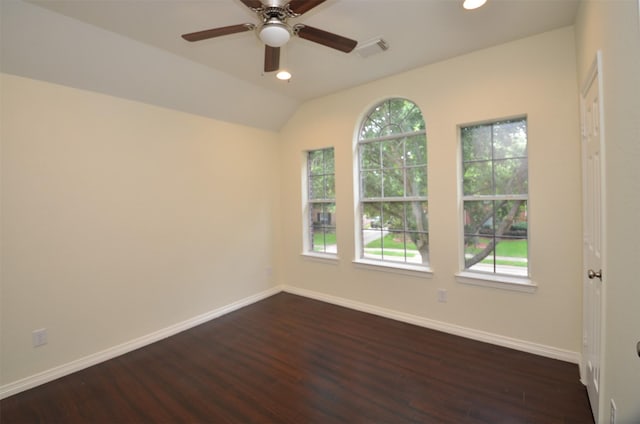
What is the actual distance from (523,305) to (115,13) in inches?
159

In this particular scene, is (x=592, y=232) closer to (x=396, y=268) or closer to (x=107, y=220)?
(x=396, y=268)

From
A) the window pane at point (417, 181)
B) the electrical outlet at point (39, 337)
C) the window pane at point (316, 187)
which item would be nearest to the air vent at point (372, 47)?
the window pane at point (417, 181)

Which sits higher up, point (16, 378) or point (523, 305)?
point (523, 305)

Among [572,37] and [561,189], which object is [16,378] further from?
[572,37]

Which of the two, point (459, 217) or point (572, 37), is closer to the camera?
point (572, 37)

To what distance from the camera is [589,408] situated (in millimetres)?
1814

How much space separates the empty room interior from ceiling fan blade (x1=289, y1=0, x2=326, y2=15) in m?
0.01

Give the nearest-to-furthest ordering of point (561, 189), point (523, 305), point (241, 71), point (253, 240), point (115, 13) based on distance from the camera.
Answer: point (115, 13) → point (561, 189) → point (523, 305) → point (241, 71) → point (253, 240)

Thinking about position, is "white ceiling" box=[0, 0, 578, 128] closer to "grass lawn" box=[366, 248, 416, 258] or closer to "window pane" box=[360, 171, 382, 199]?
"window pane" box=[360, 171, 382, 199]

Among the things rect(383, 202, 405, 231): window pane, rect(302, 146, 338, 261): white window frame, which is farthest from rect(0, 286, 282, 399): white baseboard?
rect(383, 202, 405, 231): window pane

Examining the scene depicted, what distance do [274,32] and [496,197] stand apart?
2.43 metres

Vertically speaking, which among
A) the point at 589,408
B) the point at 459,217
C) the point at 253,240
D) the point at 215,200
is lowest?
the point at 589,408

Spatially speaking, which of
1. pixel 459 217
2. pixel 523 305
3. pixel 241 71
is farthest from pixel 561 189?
pixel 241 71

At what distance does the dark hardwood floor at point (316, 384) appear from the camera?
73.2 inches
